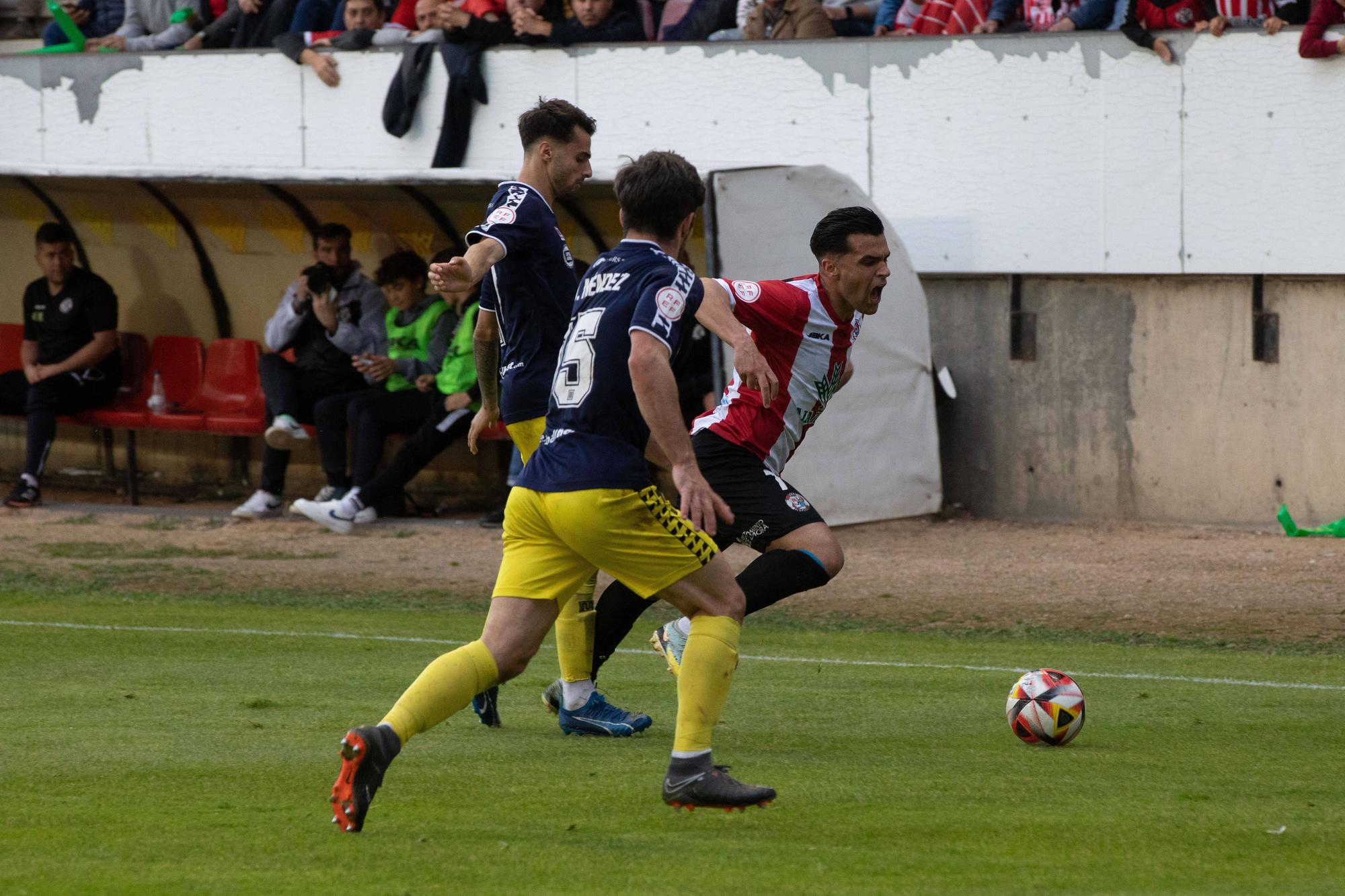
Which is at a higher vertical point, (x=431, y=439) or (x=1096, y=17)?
(x=1096, y=17)

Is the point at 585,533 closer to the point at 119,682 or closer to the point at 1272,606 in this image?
the point at 119,682

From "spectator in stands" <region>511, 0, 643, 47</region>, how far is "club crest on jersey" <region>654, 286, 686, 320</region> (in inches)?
362

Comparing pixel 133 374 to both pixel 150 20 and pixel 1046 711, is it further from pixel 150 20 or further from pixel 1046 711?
pixel 1046 711

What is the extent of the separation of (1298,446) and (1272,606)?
268 cm

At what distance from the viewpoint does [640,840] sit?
14.5ft

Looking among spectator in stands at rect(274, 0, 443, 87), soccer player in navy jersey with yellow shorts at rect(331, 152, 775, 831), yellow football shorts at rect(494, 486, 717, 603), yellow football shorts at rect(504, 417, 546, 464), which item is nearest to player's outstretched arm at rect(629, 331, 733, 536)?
soccer player in navy jersey with yellow shorts at rect(331, 152, 775, 831)

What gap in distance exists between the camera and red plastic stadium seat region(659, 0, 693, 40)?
13.8m

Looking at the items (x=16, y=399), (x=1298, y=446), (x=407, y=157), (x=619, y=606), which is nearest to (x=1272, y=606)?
(x=1298, y=446)

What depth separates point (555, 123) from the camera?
6109mm

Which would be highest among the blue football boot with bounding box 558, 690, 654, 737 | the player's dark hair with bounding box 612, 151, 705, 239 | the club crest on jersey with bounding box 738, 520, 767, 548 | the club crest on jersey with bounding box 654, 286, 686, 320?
the player's dark hair with bounding box 612, 151, 705, 239

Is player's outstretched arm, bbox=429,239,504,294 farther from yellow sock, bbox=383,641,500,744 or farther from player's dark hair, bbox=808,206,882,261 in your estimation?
player's dark hair, bbox=808,206,882,261

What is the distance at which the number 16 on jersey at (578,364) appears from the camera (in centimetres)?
482

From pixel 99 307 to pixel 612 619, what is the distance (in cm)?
982

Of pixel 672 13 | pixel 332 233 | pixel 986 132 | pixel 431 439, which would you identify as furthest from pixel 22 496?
pixel 986 132
